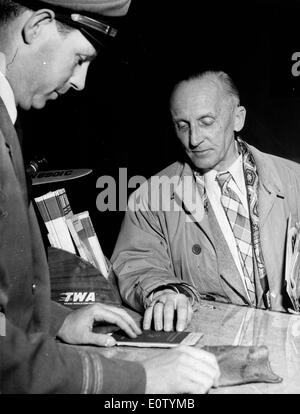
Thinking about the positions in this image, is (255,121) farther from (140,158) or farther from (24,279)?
(24,279)

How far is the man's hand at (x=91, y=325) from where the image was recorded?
1390 millimetres

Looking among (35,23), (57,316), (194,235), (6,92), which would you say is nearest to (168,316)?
(57,316)

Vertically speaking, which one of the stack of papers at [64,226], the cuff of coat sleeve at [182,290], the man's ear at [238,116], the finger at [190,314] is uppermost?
the man's ear at [238,116]

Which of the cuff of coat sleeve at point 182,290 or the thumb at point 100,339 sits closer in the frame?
the thumb at point 100,339

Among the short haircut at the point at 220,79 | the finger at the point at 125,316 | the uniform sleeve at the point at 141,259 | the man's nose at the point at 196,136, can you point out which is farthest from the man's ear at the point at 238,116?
the finger at the point at 125,316

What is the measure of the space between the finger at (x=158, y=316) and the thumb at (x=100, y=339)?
0.64ft

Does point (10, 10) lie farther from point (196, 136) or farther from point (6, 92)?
point (196, 136)

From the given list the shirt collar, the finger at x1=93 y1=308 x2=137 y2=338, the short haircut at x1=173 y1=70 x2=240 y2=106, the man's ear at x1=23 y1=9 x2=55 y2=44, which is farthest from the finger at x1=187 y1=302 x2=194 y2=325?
the short haircut at x1=173 y1=70 x2=240 y2=106

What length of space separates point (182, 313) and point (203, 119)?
991 millimetres

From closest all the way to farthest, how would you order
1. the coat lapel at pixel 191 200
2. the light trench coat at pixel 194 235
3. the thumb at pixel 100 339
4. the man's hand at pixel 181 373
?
the man's hand at pixel 181 373 < the thumb at pixel 100 339 < the light trench coat at pixel 194 235 < the coat lapel at pixel 191 200

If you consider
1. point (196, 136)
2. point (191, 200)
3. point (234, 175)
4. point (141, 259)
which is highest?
point (196, 136)

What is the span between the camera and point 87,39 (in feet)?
3.98

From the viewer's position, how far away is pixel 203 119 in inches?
85.0

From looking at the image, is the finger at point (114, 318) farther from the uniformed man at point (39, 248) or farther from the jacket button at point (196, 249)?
the jacket button at point (196, 249)
